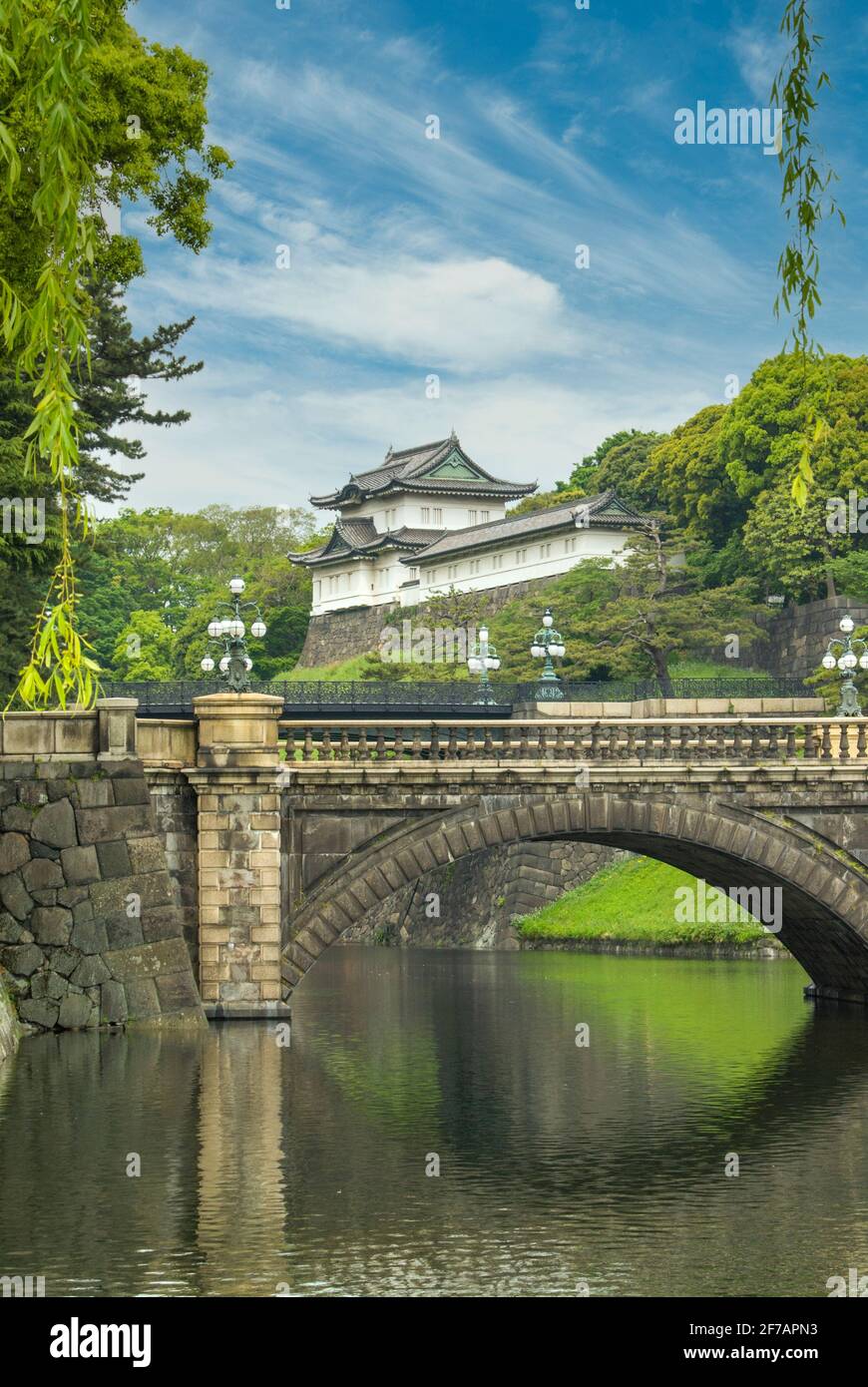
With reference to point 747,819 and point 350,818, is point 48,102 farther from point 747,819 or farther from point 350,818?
point 747,819

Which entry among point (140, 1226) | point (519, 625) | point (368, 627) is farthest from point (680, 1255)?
point (368, 627)

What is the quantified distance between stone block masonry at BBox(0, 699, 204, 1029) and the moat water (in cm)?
112

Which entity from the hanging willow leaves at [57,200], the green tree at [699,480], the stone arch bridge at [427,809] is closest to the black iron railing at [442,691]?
the green tree at [699,480]

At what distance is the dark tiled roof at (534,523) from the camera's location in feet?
291

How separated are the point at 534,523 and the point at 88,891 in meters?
62.0

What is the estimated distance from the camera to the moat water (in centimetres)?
1859

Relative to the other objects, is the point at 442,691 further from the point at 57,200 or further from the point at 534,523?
the point at 57,200

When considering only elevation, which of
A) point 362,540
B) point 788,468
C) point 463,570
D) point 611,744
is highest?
point 362,540

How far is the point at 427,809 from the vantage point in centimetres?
3847

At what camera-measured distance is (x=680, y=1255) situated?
19.2m

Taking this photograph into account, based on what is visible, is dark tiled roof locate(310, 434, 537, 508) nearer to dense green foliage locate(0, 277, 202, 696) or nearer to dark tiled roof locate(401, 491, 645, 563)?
dark tiled roof locate(401, 491, 645, 563)

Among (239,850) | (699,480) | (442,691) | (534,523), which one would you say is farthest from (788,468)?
(239,850)

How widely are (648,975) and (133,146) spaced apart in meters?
30.1

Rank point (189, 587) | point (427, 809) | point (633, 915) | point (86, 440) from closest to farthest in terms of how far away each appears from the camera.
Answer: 1. point (427, 809)
2. point (86, 440)
3. point (633, 915)
4. point (189, 587)
